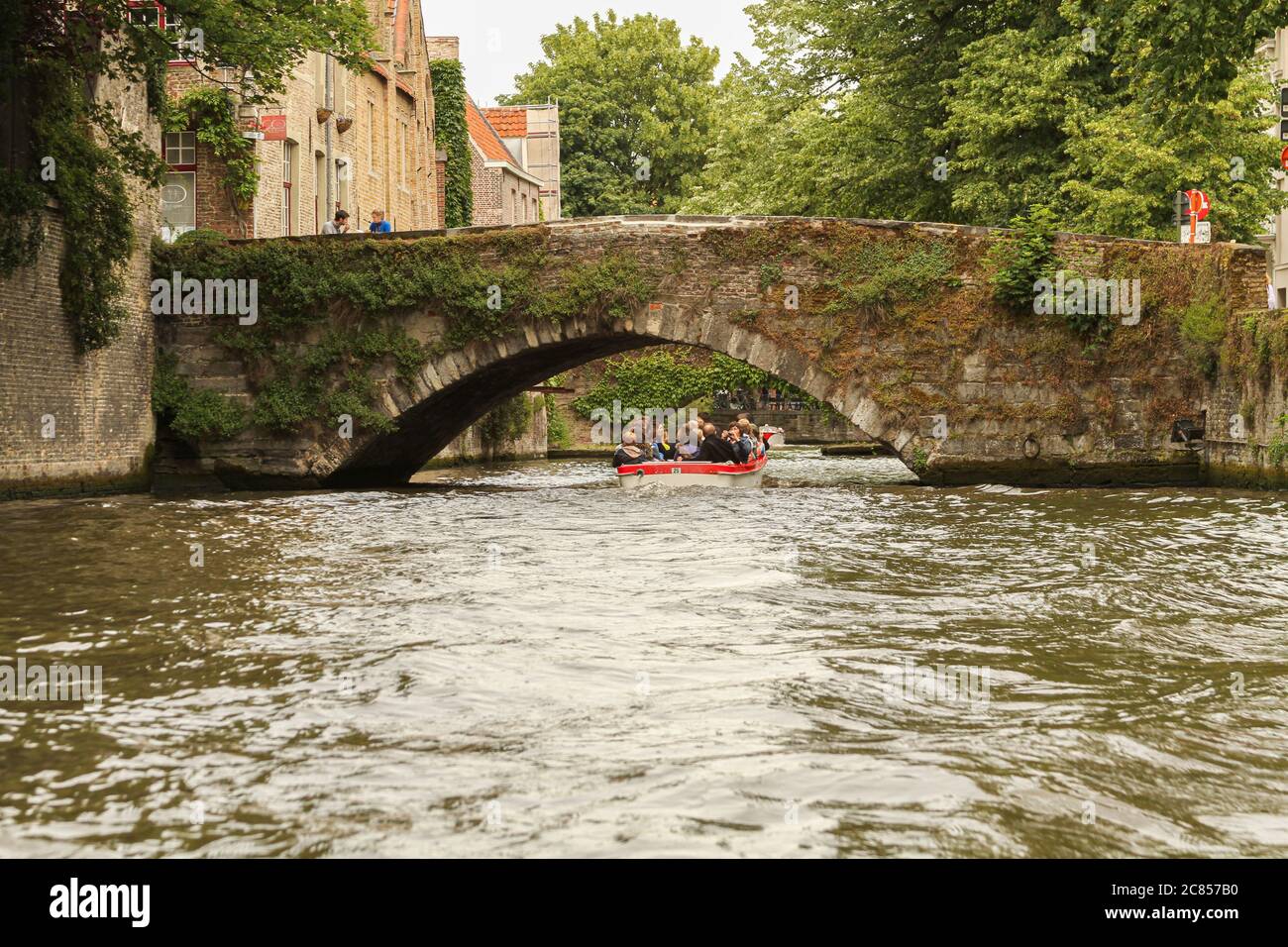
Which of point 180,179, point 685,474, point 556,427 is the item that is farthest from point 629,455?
point 556,427

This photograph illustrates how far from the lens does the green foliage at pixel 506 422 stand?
111 feet

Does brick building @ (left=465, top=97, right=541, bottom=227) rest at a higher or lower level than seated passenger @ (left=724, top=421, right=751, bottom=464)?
higher

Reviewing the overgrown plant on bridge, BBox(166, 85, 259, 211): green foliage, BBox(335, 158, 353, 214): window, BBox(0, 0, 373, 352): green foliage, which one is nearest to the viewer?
BBox(0, 0, 373, 352): green foliage

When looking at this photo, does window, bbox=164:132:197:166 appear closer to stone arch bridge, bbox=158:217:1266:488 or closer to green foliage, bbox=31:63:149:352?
stone arch bridge, bbox=158:217:1266:488

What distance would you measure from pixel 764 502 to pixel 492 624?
Answer: 10.4 metres

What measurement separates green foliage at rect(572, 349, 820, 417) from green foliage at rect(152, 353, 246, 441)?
73.7ft

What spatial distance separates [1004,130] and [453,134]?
17208 mm

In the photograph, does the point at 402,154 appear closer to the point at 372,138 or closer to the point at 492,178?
the point at 372,138

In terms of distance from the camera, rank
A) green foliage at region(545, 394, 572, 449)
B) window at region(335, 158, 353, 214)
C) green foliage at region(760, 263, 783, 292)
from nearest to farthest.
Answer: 1. green foliage at region(760, 263, 783, 292)
2. window at region(335, 158, 353, 214)
3. green foliage at region(545, 394, 572, 449)

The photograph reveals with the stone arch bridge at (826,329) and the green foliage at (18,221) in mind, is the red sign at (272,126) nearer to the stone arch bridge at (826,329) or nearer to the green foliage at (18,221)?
the stone arch bridge at (826,329)

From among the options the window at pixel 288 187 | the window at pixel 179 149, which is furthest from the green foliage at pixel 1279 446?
the window at pixel 179 149

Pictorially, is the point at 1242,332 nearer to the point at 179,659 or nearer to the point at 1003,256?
the point at 1003,256

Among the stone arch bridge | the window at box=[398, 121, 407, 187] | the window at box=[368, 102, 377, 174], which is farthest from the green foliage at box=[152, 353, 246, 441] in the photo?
the window at box=[398, 121, 407, 187]

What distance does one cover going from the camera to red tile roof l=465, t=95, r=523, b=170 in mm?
44812
